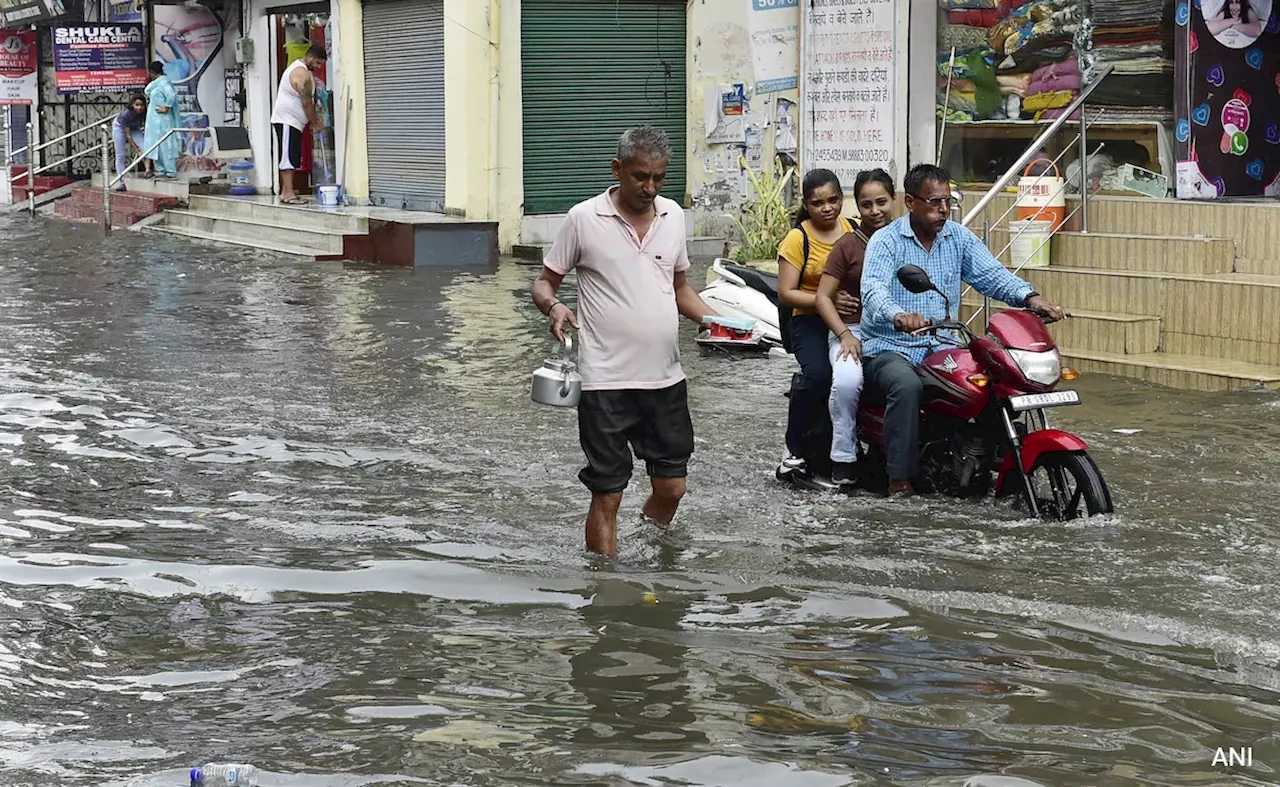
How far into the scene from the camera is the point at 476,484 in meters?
8.16

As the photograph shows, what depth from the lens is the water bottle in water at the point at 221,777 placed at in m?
4.05

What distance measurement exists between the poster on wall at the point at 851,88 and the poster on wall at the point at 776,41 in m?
0.47

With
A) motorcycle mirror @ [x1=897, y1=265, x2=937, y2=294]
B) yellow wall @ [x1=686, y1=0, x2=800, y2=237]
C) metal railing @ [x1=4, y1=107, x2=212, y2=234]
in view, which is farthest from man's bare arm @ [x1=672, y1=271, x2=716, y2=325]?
metal railing @ [x1=4, y1=107, x2=212, y2=234]

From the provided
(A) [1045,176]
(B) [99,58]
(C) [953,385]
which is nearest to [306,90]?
(B) [99,58]

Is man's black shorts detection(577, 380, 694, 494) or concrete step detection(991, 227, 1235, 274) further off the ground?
concrete step detection(991, 227, 1235, 274)

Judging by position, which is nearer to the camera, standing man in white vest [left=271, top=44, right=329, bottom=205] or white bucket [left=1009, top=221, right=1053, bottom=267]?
white bucket [left=1009, top=221, right=1053, bottom=267]

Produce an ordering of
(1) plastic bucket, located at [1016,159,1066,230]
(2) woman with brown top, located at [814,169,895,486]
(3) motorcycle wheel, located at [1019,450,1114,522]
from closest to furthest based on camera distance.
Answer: (3) motorcycle wheel, located at [1019,450,1114,522] → (2) woman with brown top, located at [814,169,895,486] → (1) plastic bucket, located at [1016,159,1066,230]

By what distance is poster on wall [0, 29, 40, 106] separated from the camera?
2992 cm

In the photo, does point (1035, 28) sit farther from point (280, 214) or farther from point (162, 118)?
point (162, 118)

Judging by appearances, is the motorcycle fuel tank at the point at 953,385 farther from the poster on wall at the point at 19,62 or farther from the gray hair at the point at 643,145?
the poster on wall at the point at 19,62

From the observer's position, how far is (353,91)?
72.3 ft

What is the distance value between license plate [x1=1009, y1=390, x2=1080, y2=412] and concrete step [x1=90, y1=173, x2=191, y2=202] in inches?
758

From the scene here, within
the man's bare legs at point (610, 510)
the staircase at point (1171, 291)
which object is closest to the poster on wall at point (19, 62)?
the staircase at point (1171, 291)

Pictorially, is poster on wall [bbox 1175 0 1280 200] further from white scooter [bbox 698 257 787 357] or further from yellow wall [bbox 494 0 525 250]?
yellow wall [bbox 494 0 525 250]
